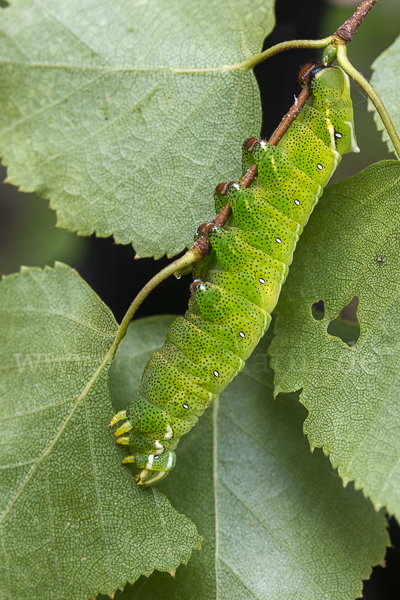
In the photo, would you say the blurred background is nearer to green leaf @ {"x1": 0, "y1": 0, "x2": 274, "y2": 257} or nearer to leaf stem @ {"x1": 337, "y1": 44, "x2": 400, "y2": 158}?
green leaf @ {"x1": 0, "y1": 0, "x2": 274, "y2": 257}

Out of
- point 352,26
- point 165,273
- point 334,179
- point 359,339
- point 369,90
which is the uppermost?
point 352,26

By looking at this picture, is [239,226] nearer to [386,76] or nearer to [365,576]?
[386,76]

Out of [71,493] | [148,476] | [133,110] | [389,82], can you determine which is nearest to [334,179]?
[389,82]

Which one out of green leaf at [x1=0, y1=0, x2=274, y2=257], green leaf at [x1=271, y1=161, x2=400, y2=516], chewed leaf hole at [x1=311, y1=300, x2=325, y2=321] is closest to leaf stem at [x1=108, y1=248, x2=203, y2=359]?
green leaf at [x1=0, y1=0, x2=274, y2=257]

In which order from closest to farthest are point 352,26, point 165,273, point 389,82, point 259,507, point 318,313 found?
1. point 165,273
2. point 352,26
3. point 389,82
4. point 259,507
5. point 318,313

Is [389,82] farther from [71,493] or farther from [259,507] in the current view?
[71,493]

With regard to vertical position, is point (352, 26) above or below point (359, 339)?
above
